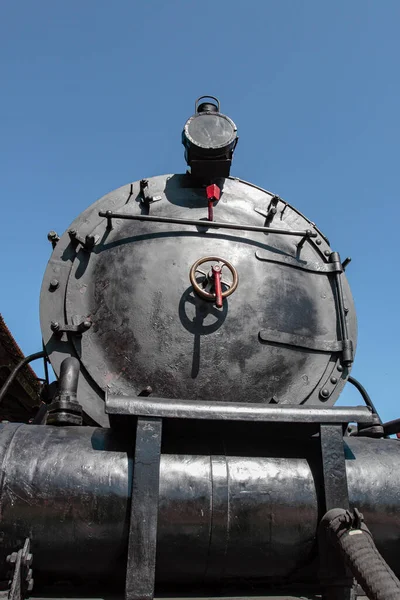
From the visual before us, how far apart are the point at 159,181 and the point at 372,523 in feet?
8.27

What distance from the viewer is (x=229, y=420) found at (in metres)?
2.10

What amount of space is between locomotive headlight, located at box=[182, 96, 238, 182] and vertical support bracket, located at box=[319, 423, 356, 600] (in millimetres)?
2127

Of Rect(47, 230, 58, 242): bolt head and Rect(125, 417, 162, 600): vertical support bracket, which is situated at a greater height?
Rect(47, 230, 58, 242): bolt head

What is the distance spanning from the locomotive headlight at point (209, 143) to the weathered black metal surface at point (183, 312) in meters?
0.25

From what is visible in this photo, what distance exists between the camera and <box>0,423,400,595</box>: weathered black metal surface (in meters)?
1.97

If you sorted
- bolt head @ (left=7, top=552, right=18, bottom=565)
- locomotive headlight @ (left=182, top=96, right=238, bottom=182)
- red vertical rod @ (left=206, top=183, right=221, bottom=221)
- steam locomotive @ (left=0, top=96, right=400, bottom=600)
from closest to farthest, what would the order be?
bolt head @ (left=7, top=552, right=18, bottom=565)
steam locomotive @ (left=0, top=96, right=400, bottom=600)
red vertical rod @ (left=206, top=183, right=221, bottom=221)
locomotive headlight @ (left=182, top=96, right=238, bottom=182)

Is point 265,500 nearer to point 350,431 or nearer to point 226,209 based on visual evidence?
point 350,431

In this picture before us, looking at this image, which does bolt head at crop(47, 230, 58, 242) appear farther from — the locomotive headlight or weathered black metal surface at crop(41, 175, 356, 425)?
the locomotive headlight

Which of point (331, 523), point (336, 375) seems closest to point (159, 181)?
point (336, 375)

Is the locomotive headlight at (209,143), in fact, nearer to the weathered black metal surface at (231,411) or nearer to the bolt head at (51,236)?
the bolt head at (51,236)

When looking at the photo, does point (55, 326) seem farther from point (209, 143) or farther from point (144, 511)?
point (209, 143)

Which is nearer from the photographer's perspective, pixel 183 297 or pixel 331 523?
pixel 331 523

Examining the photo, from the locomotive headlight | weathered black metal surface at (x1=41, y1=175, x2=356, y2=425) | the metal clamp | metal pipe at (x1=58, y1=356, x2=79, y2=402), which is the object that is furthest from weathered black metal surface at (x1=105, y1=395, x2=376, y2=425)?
the locomotive headlight

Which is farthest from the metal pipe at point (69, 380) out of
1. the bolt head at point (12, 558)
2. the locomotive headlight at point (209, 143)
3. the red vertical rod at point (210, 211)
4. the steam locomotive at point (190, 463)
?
the locomotive headlight at point (209, 143)
